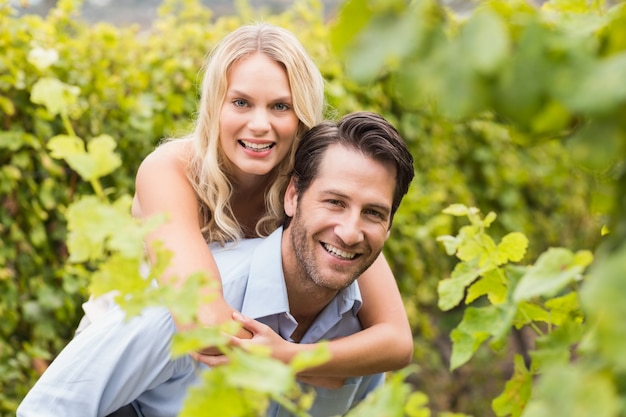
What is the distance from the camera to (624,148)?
0.68m

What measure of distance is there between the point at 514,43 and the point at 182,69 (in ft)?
10.7

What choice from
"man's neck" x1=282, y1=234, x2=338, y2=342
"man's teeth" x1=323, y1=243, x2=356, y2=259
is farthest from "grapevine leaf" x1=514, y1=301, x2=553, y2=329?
"man's neck" x1=282, y1=234, x2=338, y2=342

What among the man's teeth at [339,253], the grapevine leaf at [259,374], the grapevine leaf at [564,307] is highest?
the grapevine leaf at [259,374]

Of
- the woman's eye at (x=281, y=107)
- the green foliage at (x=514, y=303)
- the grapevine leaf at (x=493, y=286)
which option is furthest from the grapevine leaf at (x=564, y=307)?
the woman's eye at (x=281, y=107)

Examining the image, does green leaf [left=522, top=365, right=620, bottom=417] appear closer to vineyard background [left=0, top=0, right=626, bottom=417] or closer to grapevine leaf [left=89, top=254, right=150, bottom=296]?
vineyard background [left=0, top=0, right=626, bottom=417]

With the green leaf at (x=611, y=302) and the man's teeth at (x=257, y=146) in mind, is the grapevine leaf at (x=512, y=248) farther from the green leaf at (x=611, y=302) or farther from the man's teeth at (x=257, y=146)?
the man's teeth at (x=257, y=146)

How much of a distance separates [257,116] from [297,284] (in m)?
0.56

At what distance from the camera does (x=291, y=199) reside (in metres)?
2.46

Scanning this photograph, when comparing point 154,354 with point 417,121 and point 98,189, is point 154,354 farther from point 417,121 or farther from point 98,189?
point 417,121

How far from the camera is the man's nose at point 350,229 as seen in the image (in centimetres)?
220

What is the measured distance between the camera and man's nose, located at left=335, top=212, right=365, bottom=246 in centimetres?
220

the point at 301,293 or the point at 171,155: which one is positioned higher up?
the point at 171,155

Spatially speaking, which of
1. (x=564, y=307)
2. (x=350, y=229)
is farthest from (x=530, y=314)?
(x=350, y=229)

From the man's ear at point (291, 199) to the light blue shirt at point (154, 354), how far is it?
7 centimetres
